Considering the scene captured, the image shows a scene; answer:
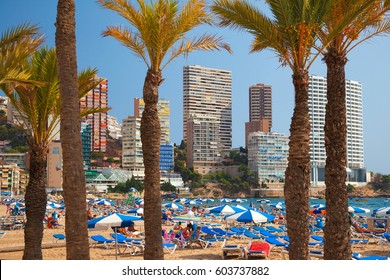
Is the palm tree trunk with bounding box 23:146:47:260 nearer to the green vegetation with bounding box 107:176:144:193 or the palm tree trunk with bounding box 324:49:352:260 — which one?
the palm tree trunk with bounding box 324:49:352:260

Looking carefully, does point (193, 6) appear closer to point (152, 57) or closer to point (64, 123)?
point (152, 57)

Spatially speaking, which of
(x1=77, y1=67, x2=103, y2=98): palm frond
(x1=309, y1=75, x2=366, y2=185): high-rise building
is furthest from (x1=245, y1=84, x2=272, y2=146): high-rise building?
(x1=77, y1=67, x2=103, y2=98): palm frond

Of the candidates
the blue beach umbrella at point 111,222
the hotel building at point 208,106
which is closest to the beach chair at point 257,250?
the blue beach umbrella at point 111,222

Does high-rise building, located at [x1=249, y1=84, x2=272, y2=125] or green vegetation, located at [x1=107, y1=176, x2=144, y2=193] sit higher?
high-rise building, located at [x1=249, y1=84, x2=272, y2=125]

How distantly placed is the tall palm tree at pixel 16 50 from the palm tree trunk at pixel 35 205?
2.10m

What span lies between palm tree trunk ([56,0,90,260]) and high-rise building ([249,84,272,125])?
186663 mm

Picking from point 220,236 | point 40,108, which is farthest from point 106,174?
point 40,108

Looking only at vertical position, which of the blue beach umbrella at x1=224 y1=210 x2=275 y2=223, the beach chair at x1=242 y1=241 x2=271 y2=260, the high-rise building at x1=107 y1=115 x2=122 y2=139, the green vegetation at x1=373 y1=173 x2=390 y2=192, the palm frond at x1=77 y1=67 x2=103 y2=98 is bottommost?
the green vegetation at x1=373 y1=173 x2=390 y2=192

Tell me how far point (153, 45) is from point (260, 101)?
185740mm

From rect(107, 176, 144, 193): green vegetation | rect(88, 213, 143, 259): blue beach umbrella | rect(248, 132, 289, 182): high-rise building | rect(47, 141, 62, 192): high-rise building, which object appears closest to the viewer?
rect(88, 213, 143, 259): blue beach umbrella

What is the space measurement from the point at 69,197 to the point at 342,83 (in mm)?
4672

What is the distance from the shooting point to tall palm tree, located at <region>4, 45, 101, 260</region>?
9797 mm

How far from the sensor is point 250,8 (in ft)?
28.1
